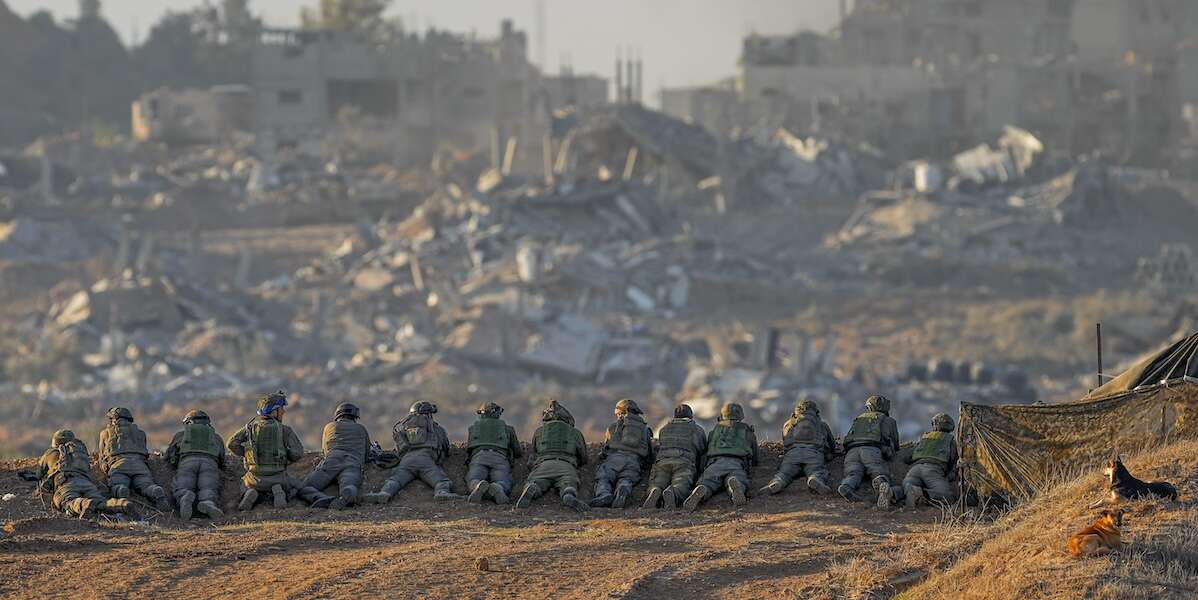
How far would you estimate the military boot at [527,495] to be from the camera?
16.1m

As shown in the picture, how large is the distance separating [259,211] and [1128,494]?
135 ft

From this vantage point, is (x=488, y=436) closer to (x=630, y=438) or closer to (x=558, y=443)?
(x=558, y=443)

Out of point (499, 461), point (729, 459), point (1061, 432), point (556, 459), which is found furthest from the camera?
point (499, 461)

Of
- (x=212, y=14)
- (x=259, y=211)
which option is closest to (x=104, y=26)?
(x=212, y=14)

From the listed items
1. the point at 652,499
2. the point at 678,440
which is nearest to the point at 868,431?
the point at 678,440

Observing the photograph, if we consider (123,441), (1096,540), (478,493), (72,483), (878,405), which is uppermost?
(878,405)

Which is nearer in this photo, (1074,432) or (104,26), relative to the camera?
(1074,432)

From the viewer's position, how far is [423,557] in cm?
1359

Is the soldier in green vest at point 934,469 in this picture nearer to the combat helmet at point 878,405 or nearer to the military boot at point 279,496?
the combat helmet at point 878,405

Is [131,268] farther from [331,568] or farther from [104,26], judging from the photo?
[104,26]

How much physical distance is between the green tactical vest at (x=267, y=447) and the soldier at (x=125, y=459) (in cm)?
77

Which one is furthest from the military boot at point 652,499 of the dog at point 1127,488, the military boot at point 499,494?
the dog at point 1127,488

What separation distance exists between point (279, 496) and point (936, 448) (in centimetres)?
511

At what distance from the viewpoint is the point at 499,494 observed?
53.6ft
